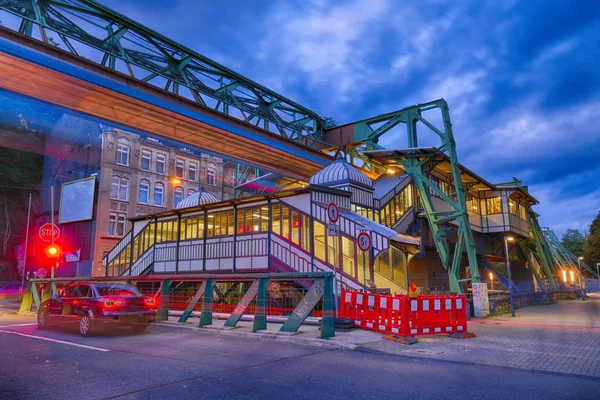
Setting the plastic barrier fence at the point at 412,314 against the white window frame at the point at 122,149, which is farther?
the white window frame at the point at 122,149

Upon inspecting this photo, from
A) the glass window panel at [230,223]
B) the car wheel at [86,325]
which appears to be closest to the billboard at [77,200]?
the glass window panel at [230,223]

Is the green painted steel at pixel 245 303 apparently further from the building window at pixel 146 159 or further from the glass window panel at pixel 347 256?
the building window at pixel 146 159

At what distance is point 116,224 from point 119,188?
11.6ft

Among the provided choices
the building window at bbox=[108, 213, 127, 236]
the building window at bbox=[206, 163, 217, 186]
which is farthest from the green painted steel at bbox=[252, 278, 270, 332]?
the building window at bbox=[206, 163, 217, 186]

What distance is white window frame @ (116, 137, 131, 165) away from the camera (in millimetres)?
42781

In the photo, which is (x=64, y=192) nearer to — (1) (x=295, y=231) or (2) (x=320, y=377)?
(1) (x=295, y=231)

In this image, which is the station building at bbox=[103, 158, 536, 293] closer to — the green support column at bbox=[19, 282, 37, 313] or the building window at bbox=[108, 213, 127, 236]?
the green support column at bbox=[19, 282, 37, 313]

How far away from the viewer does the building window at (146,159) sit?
4491 centimetres

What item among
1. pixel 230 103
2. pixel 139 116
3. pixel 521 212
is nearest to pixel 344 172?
pixel 230 103

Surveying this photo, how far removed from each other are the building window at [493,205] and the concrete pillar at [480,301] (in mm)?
16335

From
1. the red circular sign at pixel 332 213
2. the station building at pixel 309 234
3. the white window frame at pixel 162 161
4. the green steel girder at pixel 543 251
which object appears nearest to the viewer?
the red circular sign at pixel 332 213

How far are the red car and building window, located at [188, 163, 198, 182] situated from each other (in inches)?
1451

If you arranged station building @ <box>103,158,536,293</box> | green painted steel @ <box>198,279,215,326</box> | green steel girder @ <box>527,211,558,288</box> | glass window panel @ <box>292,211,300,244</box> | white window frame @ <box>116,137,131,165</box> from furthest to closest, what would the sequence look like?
white window frame @ <box>116,137,131,165</box>, green steel girder @ <box>527,211,558,288</box>, glass window panel @ <box>292,211,300,244</box>, station building @ <box>103,158,536,293</box>, green painted steel @ <box>198,279,215,326</box>

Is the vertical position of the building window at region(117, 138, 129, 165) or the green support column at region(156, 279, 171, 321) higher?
the building window at region(117, 138, 129, 165)
